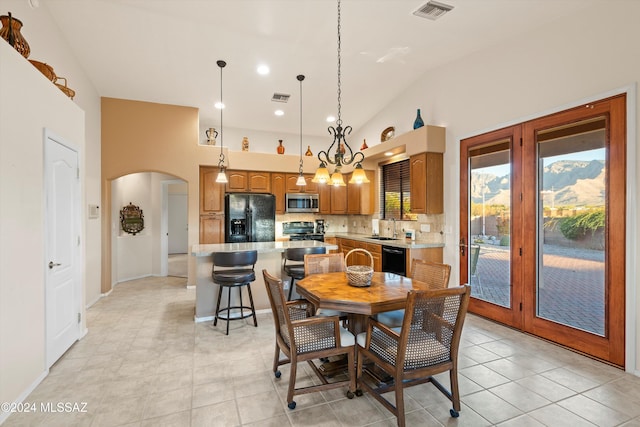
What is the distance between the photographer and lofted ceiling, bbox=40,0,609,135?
3262 mm

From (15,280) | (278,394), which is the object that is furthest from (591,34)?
(15,280)

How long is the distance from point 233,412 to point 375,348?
1.06 meters

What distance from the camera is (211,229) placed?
18.8ft

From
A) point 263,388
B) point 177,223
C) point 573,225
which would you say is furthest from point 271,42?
point 177,223

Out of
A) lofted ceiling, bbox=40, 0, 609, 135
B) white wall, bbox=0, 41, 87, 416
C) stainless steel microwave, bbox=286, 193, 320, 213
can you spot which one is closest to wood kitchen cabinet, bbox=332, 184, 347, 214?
stainless steel microwave, bbox=286, 193, 320, 213

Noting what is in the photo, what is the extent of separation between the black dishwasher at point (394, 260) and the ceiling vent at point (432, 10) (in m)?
3.02

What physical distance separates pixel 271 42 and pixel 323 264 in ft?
9.72

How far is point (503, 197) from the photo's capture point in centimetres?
371

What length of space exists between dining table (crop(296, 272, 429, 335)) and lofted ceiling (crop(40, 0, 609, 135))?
286 cm

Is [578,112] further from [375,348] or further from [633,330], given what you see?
[375,348]

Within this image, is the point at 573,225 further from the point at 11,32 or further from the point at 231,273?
the point at 11,32

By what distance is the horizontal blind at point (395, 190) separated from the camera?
5.37 metres

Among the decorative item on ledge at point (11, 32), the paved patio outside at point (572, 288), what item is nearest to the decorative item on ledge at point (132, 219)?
the decorative item on ledge at point (11, 32)

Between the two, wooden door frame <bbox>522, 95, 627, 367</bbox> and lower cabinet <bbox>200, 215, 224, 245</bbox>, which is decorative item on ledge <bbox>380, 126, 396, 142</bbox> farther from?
lower cabinet <bbox>200, 215, 224, 245</bbox>
